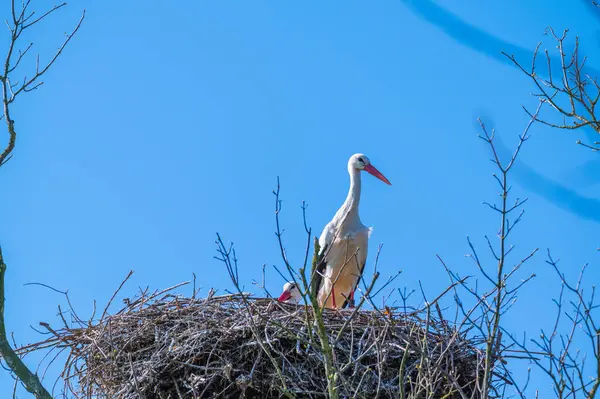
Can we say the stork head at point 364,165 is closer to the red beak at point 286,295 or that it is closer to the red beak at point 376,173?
the red beak at point 376,173

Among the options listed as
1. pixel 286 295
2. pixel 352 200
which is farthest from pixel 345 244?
pixel 286 295

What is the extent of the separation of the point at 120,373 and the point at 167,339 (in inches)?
14.3

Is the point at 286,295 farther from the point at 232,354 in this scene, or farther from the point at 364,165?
the point at 232,354

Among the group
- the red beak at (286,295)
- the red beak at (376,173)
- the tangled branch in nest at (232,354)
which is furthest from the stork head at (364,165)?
the tangled branch in nest at (232,354)

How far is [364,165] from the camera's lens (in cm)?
836

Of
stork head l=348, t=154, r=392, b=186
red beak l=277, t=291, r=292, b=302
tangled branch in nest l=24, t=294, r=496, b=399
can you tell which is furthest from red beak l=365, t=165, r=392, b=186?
tangled branch in nest l=24, t=294, r=496, b=399

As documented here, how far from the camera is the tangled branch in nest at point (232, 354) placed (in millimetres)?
5227

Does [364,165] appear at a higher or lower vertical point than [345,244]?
higher

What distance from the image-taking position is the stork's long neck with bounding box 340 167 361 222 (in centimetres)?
805

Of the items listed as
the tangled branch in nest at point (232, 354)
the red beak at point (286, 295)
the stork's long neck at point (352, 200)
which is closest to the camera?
the tangled branch in nest at point (232, 354)

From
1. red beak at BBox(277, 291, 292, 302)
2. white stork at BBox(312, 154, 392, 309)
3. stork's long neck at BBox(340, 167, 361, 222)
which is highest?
stork's long neck at BBox(340, 167, 361, 222)

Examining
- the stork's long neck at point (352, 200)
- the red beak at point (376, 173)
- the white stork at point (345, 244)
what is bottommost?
the white stork at point (345, 244)

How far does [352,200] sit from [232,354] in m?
3.07

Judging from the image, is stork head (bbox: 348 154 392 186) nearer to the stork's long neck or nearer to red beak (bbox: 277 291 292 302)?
the stork's long neck
